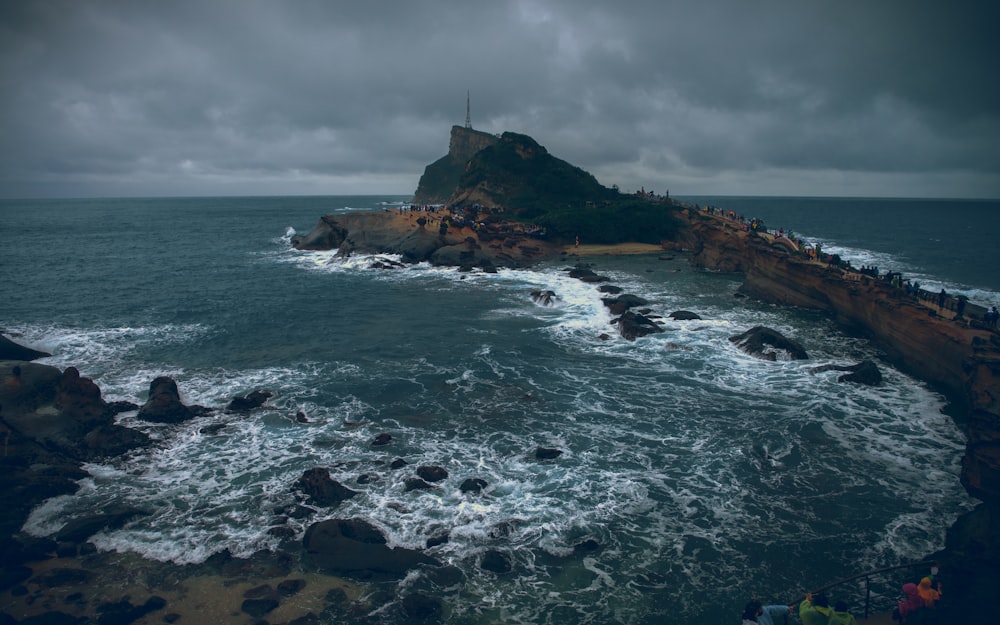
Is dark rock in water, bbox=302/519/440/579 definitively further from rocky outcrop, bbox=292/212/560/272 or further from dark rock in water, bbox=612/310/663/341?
rocky outcrop, bbox=292/212/560/272

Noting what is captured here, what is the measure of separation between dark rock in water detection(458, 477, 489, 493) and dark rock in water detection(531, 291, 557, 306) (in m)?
28.3

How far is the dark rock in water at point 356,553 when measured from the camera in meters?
15.6

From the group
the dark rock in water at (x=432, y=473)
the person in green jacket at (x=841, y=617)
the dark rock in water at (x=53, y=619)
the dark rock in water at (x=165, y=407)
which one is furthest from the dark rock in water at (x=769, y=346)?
the dark rock in water at (x=53, y=619)

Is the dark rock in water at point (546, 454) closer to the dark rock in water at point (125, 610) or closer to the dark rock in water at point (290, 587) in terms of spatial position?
the dark rock in water at point (290, 587)

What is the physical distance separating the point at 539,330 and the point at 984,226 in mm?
151998

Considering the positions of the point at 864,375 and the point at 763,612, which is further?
the point at 864,375

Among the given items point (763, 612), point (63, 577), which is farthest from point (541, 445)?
point (63, 577)

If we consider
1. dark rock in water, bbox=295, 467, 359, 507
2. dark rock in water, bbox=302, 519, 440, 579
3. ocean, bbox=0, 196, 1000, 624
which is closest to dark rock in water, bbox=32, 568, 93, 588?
ocean, bbox=0, 196, 1000, 624

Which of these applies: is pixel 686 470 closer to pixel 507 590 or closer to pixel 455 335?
pixel 507 590

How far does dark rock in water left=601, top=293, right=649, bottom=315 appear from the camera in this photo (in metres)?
41.7

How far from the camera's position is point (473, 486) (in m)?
19.3

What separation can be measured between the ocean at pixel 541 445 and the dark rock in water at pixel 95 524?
0.42 metres

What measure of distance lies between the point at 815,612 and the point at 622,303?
3186 cm

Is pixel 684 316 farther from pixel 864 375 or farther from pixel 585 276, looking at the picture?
pixel 585 276
